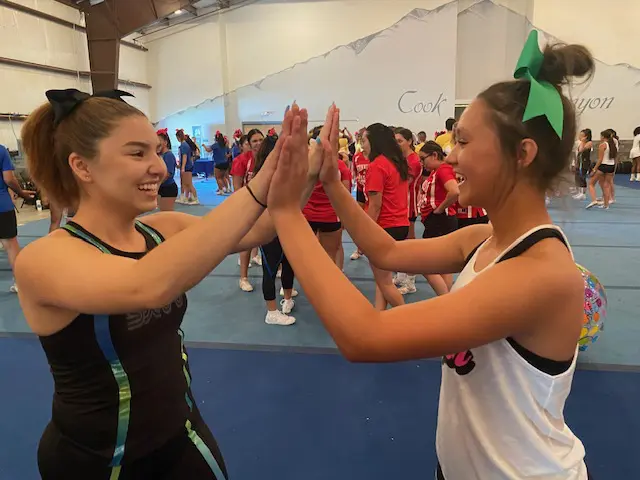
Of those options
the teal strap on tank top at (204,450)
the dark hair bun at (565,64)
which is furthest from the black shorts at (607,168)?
the teal strap on tank top at (204,450)

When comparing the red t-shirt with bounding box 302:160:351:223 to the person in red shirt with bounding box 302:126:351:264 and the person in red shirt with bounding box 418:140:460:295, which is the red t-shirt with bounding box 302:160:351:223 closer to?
the person in red shirt with bounding box 302:126:351:264

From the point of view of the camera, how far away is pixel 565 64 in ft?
3.41

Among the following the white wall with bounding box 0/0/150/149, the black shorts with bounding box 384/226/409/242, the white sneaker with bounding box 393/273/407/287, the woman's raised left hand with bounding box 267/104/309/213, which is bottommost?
the white sneaker with bounding box 393/273/407/287

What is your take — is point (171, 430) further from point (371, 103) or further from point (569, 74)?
point (371, 103)

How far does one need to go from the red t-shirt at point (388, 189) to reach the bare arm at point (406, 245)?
86.5 inches

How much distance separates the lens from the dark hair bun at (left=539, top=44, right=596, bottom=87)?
3.42ft

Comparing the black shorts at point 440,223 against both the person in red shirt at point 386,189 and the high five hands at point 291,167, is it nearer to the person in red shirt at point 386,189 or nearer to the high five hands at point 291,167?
the person in red shirt at point 386,189

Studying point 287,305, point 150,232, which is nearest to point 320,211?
point 287,305

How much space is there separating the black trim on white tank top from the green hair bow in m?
0.20

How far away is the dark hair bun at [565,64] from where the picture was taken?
1043 mm

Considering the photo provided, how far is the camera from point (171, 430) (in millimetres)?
1271

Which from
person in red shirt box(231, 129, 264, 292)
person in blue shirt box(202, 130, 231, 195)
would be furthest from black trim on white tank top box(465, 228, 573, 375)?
person in blue shirt box(202, 130, 231, 195)

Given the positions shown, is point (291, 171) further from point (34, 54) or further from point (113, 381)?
point (34, 54)

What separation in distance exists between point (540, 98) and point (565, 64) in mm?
163
